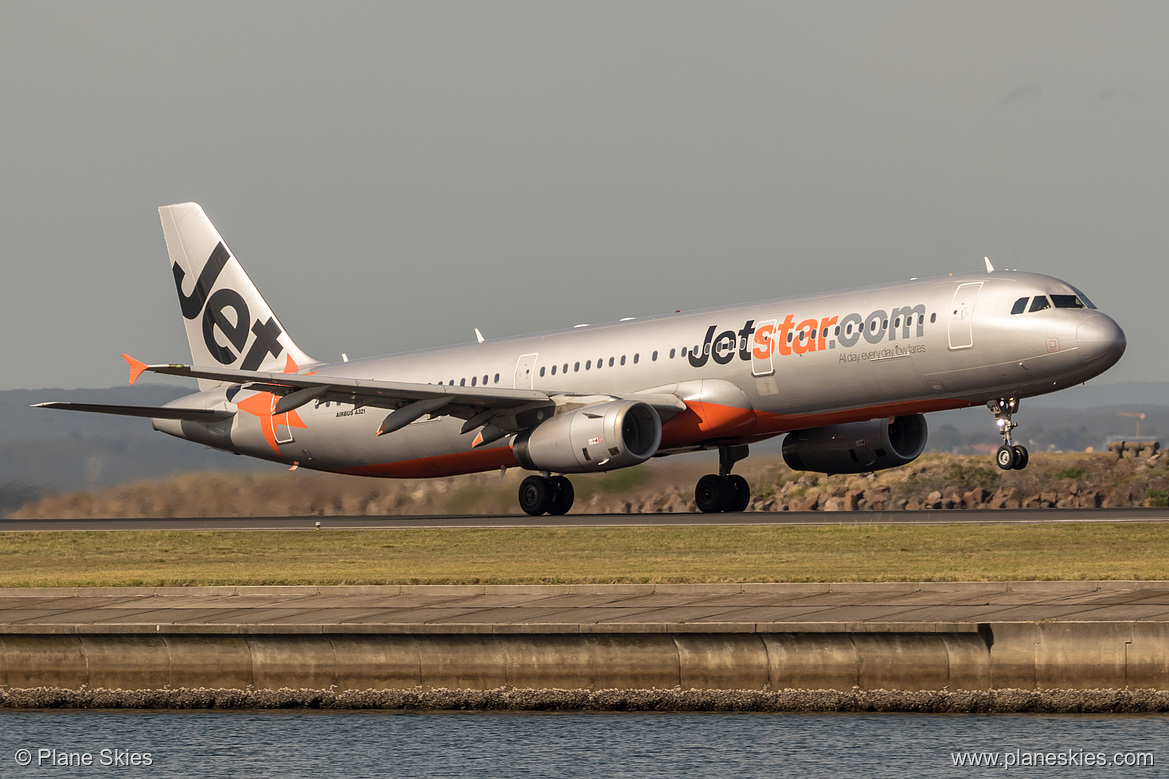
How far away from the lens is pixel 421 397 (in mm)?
39219

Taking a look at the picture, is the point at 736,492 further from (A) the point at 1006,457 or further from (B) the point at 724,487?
(A) the point at 1006,457

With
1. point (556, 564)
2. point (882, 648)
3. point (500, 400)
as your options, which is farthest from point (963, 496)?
→ point (882, 648)

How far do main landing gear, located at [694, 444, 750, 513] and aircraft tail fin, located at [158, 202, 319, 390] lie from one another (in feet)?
43.8

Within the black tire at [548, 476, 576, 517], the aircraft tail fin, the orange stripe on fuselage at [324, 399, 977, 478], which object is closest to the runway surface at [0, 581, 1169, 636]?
the orange stripe on fuselage at [324, 399, 977, 478]

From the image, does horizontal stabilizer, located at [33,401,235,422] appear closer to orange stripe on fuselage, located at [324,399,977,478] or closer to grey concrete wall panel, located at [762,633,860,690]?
orange stripe on fuselage, located at [324,399,977,478]

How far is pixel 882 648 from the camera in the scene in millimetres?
16406

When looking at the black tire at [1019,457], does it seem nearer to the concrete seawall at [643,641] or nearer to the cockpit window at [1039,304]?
the cockpit window at [1039,304]

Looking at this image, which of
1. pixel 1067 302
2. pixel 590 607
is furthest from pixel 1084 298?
pixel 590 607

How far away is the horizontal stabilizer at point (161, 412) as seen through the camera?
141ft

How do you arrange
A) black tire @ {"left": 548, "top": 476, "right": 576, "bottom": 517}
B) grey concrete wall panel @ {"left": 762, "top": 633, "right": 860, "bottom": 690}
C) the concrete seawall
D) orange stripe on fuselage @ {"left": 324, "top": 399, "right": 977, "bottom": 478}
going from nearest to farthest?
the concrete seawall < grey concrete wall panel @ {"left": 762, "top": 633, "right": 860, "bottom": 690} < orange stripe on fuselage @ {"left": 324, "top": 399, "right": 977, "bottom": 478} < black tire @ {"left": 548, "top": 476, "right": 576, "bottom": 517}

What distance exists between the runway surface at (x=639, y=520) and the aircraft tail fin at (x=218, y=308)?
5.31 m

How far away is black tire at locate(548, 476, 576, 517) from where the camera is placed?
132 ft

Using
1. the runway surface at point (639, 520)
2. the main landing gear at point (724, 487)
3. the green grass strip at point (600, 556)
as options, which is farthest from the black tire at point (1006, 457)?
the main landing gear at point (724, 487)

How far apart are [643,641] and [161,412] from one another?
31838 mm
